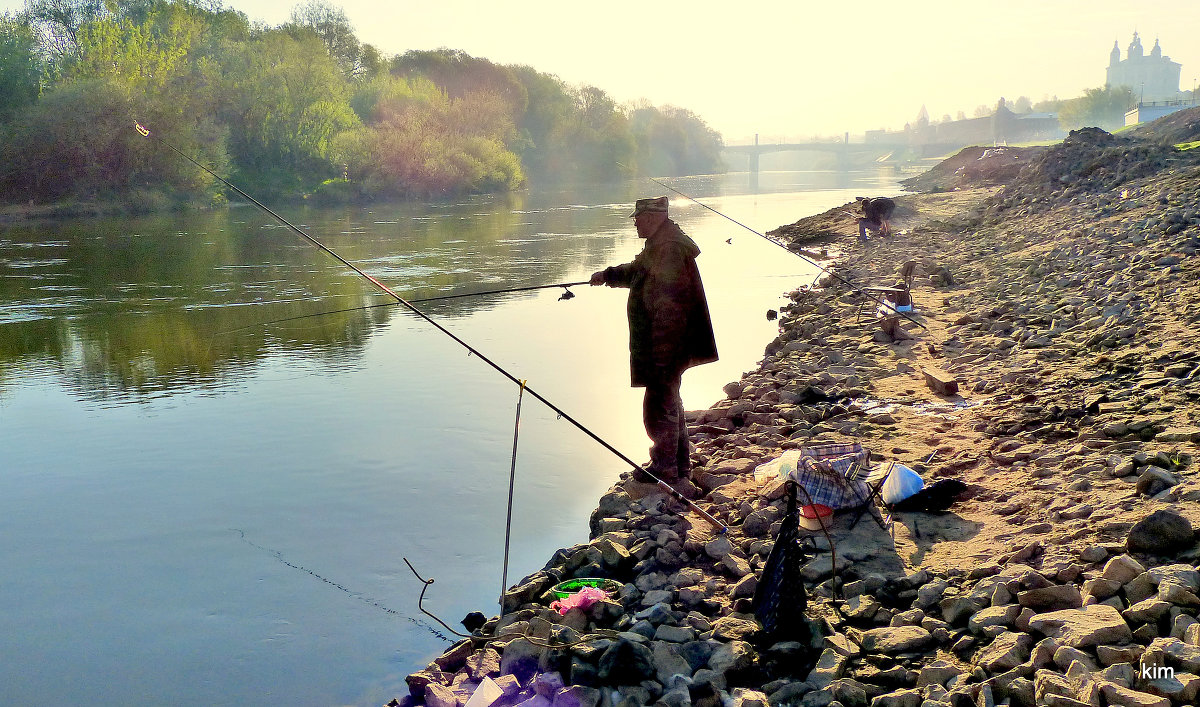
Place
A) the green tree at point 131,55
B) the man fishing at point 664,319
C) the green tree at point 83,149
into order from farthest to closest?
the green tree at point 131,55, the green tree at point 83,149, the man fishing at point 664,319

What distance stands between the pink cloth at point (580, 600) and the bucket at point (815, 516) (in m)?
1.19

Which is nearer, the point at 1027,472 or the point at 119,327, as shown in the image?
the point at 1027,472

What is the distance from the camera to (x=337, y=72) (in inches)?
2343

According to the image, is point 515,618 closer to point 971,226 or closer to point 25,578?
point 25,578

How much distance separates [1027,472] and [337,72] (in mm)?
60487

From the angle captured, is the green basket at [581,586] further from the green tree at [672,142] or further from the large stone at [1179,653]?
the green tree at [672,142]

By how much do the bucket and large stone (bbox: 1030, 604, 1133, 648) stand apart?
1.51 metres

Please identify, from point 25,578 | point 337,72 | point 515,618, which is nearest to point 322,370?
point 25,578

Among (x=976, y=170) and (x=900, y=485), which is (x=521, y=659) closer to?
(x=900, y=485)

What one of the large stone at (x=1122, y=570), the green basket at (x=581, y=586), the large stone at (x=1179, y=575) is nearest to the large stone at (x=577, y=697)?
the green basket at (x=581, y=586)

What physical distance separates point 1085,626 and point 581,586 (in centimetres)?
230

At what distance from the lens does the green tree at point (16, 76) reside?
126 ft

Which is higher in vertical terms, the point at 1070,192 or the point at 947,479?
the point at 1070,192

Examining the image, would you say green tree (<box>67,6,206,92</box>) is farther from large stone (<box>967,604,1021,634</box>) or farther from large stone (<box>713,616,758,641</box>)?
large stone (<box>967,604,1021,634</box>)
